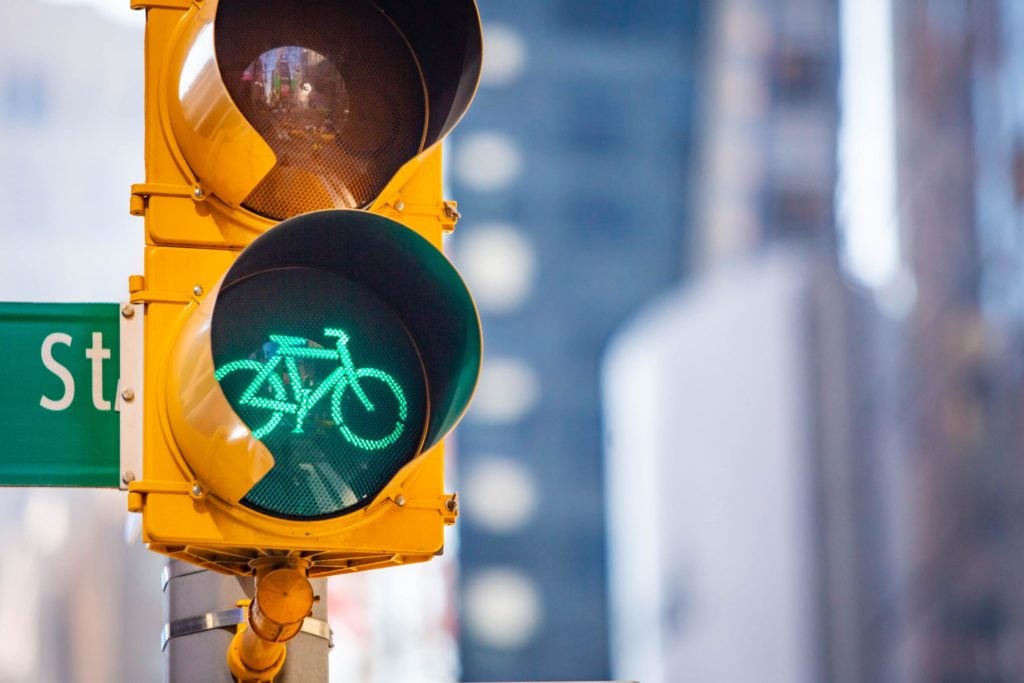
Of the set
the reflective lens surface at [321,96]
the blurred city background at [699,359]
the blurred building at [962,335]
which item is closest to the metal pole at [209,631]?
the reflective lens surface at [321,96]

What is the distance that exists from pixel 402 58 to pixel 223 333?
21.1 inches

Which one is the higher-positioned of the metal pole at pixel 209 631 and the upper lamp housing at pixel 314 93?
the upper lamp housing at pixel 314 93

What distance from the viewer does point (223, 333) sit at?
232cm

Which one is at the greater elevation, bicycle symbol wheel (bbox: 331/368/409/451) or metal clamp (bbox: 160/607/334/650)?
bicycle symbol wheel (bbox: 331/368/409/451)

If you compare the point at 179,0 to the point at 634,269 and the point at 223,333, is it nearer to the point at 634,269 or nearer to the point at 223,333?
the point at 223,333

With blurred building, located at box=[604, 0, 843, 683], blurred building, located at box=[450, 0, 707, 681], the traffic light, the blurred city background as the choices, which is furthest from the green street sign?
blurred building, located at box=[450, 0, 707, 681]

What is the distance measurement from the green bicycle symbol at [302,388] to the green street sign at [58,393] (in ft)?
0.99

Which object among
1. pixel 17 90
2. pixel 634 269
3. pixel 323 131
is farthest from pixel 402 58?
pixel 634 269

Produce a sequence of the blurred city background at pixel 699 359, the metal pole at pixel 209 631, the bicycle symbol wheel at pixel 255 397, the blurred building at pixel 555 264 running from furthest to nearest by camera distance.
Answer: the blurred building at pixel 555 264, the blurred city background at pixel 699 359, the metal pole at pixel 209 631, the bicycle symbol wheel at pixel 255 397

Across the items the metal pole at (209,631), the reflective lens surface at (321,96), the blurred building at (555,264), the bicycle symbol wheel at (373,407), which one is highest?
the blurred building at (555,264)

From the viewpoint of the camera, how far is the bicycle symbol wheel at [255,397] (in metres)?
2.30

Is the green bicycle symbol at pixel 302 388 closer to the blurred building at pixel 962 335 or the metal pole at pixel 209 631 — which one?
the metal pole at pixel 209 631

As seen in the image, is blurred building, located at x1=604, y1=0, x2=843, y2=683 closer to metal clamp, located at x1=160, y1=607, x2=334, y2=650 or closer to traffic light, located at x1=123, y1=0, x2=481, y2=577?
metal clamp, located at x1=160, y1=607, x2=334, y2=650

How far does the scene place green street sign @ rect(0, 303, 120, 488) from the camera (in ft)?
8.40
